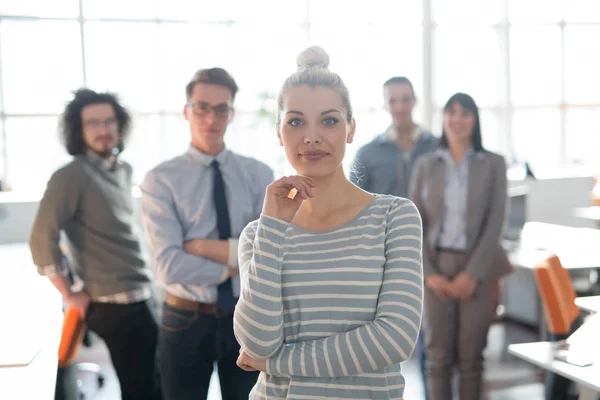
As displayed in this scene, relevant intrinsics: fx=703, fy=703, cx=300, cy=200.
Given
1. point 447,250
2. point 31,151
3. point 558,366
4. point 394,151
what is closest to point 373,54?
point 31,151

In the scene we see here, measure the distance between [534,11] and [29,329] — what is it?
25.9ft

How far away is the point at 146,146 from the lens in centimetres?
773

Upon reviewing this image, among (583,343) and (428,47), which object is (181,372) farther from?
(428,47)

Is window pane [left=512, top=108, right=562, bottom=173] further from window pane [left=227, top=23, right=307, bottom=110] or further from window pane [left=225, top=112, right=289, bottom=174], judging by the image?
window pane [left=225, top=112, right=289, bottom=174]

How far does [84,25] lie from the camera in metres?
7.37

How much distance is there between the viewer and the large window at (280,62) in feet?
24.1

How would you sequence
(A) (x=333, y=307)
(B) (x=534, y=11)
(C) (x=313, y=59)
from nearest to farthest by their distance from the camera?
(A) (x=333, y=307) → (C) (x=313, y=59) → (B) (x=534, y=11)

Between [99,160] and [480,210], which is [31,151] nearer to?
[99,160]

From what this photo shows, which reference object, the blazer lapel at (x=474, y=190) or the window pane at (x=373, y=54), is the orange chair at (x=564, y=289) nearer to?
the blazer lapel at (x=474, y=190)

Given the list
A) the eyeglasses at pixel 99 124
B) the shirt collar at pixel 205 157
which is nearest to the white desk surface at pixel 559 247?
the shirt collar at pixel 205 157

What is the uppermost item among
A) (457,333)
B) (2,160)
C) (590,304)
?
(2,160)

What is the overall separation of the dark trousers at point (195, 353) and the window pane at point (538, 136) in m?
7.00

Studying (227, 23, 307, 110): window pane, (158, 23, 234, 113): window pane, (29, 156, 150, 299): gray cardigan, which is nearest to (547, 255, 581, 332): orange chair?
(29, 156, 150, 299): gray cardigan

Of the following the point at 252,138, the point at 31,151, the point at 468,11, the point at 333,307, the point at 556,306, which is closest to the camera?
the point at 333,307
